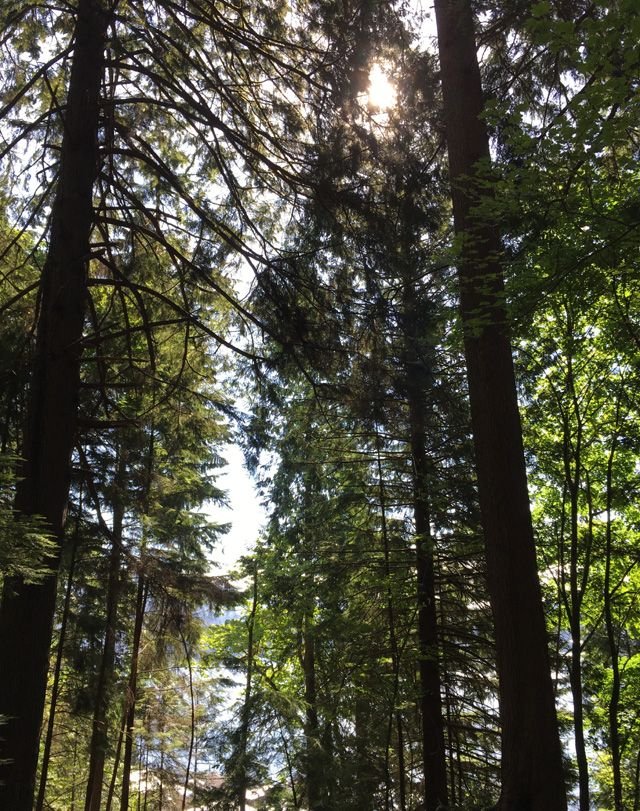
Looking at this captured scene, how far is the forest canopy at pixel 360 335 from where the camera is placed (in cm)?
409

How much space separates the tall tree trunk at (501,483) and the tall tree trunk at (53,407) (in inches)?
113

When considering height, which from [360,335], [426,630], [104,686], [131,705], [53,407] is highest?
[360,335]

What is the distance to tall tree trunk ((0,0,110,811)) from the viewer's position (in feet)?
14.1

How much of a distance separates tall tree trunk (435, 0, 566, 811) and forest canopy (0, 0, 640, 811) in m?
0.02

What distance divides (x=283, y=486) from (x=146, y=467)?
19.0 feet

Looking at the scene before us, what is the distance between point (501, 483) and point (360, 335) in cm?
225

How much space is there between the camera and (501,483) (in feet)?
14.6

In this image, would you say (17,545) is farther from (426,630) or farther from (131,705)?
(131,705)

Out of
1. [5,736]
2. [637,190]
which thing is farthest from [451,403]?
[5,736]

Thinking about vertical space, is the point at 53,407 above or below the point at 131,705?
above

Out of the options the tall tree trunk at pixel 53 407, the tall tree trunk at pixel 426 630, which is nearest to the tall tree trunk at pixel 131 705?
the tall tree trunk at pixel 426 630

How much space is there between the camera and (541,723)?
13.0 feet

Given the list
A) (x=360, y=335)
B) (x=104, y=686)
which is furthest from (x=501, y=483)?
(x=104, y=686)

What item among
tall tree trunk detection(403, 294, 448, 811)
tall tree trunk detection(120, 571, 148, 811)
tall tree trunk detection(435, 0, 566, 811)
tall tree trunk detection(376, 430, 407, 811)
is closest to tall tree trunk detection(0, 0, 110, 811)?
tall tree trunk detection(435, 0, 566, 811)
